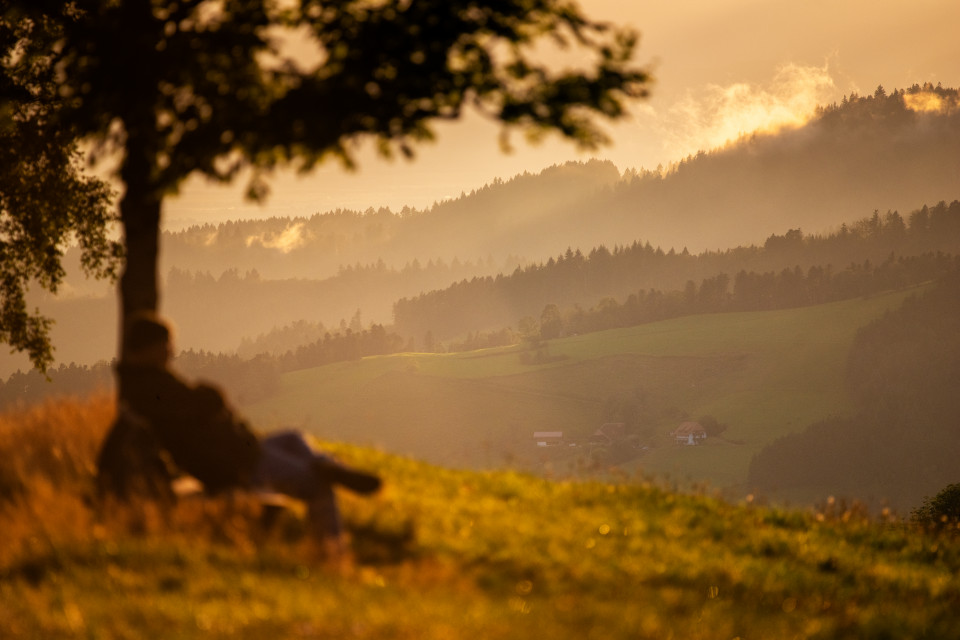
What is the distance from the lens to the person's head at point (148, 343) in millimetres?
9320

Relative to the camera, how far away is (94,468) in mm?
10367

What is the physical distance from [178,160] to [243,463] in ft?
12.0

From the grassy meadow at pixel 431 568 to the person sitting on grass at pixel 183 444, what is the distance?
390mm

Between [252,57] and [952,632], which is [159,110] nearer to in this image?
[252,57]

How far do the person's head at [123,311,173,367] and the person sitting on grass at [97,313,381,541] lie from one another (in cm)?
1

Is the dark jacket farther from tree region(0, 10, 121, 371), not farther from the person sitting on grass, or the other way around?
tree region(0, 10, 121, 371)

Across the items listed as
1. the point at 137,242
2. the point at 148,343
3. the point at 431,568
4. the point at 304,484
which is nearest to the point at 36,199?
the point at 137,242

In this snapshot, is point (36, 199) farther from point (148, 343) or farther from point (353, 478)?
point (353, 478)

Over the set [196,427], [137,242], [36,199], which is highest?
[36,199]

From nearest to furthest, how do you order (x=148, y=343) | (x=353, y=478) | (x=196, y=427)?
(x=353, y=478) < (x=196, y=427) < (x=148, y=343)

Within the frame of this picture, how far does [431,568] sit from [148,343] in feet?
13.2

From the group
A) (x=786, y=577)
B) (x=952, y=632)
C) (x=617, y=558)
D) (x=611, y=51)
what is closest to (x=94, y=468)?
(x=617, y=558)

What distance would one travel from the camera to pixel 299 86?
9.83 metres

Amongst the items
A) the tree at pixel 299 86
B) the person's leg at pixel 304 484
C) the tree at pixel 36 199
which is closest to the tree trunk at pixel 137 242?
the tree at pixel 299 86
